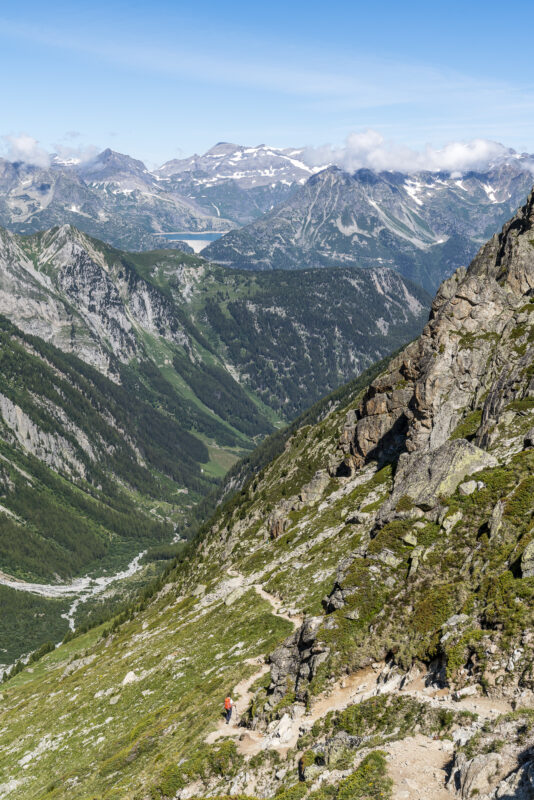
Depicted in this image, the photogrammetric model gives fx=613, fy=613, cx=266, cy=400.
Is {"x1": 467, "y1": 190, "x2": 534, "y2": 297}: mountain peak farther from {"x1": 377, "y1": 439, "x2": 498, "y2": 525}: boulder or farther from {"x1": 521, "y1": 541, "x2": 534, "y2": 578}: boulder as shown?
{"x1": 521, "y1": 541, "x2": 534, "y2": 578}: boulder

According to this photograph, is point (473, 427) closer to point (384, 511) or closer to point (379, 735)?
point (384, 511)

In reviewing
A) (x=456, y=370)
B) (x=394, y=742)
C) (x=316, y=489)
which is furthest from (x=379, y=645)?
(x=316, y=489)

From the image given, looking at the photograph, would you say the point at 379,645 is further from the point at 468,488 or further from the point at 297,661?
the point at 468,488

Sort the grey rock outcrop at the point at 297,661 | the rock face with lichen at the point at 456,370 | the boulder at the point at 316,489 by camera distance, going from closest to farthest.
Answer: the grey rock outcrop at the point at 297,661 < the rock face with lichen at the point at 456,370 < the boulder at the point at 316,489

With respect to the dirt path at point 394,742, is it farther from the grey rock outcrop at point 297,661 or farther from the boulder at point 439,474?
the boulder at point 439,474

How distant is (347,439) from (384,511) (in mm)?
58321

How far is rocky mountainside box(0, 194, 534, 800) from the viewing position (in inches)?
1199

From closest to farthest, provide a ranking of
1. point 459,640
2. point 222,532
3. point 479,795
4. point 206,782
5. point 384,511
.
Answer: point 479,795, point 459,640, point 206,782, point 384,511, point 222,532

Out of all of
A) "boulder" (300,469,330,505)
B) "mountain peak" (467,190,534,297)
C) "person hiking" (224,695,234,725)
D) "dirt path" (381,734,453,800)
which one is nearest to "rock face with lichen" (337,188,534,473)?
"mountain peak" (467,190,534,297)

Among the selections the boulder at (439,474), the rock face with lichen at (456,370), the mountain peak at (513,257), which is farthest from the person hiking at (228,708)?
the mountain peak at (513,257)

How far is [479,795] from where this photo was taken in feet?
83.2

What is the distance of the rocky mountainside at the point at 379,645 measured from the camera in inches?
1199

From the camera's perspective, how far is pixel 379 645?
40.4 metres

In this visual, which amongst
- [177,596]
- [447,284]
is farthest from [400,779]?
[177,596]
